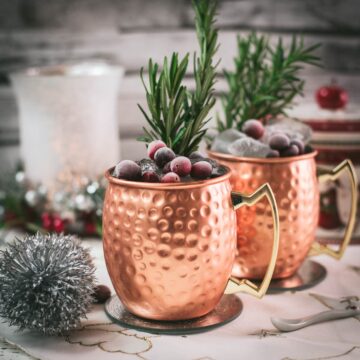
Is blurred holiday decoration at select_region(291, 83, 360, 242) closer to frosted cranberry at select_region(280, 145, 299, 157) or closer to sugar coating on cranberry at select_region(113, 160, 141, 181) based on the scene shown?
frosted cranberry at select_region(280, 145, 299, 157)

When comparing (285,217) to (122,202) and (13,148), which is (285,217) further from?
(13,148)

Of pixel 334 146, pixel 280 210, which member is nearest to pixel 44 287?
pixel 280 210

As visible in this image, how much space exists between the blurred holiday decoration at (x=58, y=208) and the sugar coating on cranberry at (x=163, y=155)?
311mm

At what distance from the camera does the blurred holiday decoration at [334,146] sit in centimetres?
85

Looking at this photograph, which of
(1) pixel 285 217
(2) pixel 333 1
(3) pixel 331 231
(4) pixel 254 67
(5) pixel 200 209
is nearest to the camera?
(5) pixel 200 209

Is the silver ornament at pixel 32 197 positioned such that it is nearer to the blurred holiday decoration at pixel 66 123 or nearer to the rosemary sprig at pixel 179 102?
the blurred holiday decoration at pixel 66 123

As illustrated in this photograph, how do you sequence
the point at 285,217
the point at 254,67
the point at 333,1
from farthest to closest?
the point at 333,1 < the point at 254,67 < the point at 285,217

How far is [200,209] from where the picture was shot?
535 mm

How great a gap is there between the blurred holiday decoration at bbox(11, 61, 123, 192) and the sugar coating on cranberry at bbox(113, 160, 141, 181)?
0.37 m

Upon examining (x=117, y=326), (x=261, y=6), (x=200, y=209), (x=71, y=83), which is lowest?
(x=117, y=326)

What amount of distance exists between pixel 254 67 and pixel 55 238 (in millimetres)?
320

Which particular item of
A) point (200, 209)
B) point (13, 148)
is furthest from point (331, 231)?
point (13, 148)

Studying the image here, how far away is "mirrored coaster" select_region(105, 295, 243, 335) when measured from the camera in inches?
22.1

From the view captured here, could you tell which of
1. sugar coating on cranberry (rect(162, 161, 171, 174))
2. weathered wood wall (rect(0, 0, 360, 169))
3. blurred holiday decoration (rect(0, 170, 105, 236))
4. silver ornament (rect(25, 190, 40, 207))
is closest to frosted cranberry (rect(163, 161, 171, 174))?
sugar coating on cranberry (rect(162, 161, 171, 174))
